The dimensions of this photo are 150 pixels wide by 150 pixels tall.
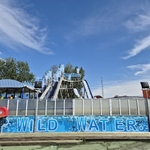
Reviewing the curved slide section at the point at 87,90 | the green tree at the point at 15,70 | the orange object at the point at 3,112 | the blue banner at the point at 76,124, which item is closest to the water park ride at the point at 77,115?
the blue banner at the point at 76,124

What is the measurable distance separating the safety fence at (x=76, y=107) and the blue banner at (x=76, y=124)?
446 millimetres

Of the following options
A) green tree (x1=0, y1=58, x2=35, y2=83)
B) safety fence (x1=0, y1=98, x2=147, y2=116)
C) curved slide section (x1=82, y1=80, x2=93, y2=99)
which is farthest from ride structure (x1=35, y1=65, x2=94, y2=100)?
green tree (x1=0, y1=58, x2=35, y2=83)

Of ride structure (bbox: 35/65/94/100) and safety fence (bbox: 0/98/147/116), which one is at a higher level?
ride structure (bbox: 35/65/94/100)

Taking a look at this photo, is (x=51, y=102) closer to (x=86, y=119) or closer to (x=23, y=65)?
(x=86, y=119)

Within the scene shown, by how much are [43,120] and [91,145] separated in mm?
13679

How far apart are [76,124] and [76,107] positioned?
157 centimetres

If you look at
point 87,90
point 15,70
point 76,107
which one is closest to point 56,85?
point 87,90

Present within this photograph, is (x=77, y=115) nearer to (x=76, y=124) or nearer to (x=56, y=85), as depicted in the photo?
(x=76, y=124)

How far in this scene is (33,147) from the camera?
3.65 m

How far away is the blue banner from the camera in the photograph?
16578 millimetres

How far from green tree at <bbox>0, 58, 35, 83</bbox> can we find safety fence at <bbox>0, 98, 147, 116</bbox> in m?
25.9

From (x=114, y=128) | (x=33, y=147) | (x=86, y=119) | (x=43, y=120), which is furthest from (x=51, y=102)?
(x=33, y=147)

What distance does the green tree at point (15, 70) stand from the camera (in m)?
41.7

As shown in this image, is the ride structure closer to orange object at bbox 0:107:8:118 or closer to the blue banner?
the blue banner
